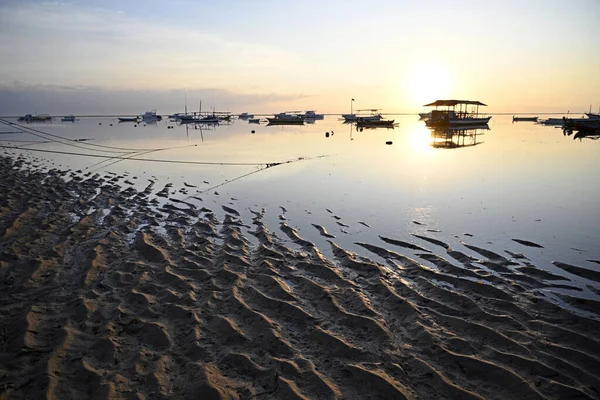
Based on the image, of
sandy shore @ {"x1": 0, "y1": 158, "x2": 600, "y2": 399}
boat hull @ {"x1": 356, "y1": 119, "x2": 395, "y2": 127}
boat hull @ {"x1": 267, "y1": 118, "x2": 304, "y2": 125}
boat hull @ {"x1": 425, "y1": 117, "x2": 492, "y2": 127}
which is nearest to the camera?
sandy shore @ {"x1": 0, "y1": 158, "x2": 600, "y2": 399}

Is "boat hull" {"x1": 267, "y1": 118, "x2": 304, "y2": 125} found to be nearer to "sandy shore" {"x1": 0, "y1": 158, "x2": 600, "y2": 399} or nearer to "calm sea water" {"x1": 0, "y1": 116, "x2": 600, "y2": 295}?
"calm sea water" {"x1": 0, "y1": 116, "x2": 600, "y2": 295}

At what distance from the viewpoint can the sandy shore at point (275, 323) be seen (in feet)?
14.8

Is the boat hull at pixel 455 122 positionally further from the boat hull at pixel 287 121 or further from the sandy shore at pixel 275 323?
the sandy shore at pixel 275 323

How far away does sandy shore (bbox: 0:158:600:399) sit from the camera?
14.8ft

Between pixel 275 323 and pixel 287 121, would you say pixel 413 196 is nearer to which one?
pixel 275 323

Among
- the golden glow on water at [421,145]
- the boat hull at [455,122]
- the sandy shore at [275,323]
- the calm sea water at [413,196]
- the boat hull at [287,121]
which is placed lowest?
the sandy shore at [275,323]

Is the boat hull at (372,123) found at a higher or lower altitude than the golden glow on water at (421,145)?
higher

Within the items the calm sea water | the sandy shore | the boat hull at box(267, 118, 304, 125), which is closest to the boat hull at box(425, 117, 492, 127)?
the calm sea water

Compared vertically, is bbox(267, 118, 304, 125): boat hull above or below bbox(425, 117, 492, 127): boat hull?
above

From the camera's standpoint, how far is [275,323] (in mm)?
5969

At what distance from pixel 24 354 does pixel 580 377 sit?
7.19 m

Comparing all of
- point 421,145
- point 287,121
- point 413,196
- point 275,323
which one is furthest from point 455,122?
point 275,323

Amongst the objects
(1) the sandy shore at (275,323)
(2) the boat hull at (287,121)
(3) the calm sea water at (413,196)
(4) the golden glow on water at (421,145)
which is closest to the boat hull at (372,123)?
(2) the boat hull at (287,121)

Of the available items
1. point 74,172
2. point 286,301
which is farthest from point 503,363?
point 74,172
